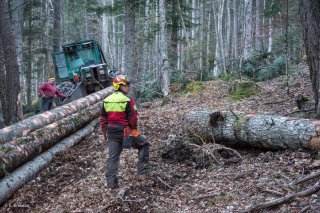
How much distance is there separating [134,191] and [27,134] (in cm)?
332

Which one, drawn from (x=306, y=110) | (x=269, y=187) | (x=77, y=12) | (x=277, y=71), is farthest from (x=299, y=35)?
(x=77, y=12)

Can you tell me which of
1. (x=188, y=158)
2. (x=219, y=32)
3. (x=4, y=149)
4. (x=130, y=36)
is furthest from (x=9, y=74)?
(x=219, y=32)

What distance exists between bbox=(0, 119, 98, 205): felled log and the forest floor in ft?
0.41

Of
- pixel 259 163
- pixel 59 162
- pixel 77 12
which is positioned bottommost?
pixel 59 162

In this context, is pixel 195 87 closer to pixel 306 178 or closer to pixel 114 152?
pixel 114 152

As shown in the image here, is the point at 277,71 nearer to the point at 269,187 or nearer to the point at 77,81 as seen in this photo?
the point at 77,81

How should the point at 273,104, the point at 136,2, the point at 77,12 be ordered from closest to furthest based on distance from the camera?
the point at 273,104 < the point at 136,2 < the point at 77,12

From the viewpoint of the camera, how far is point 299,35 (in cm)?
2078

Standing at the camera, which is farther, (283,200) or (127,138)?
(127,138)

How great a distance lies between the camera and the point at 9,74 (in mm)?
12281

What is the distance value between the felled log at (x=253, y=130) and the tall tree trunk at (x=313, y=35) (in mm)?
896

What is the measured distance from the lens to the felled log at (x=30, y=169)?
651 centimetres

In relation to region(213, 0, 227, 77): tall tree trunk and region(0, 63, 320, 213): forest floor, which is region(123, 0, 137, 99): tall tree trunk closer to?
region(0, 63, 320, 213): forest floor

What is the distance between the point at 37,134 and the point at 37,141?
258mm
